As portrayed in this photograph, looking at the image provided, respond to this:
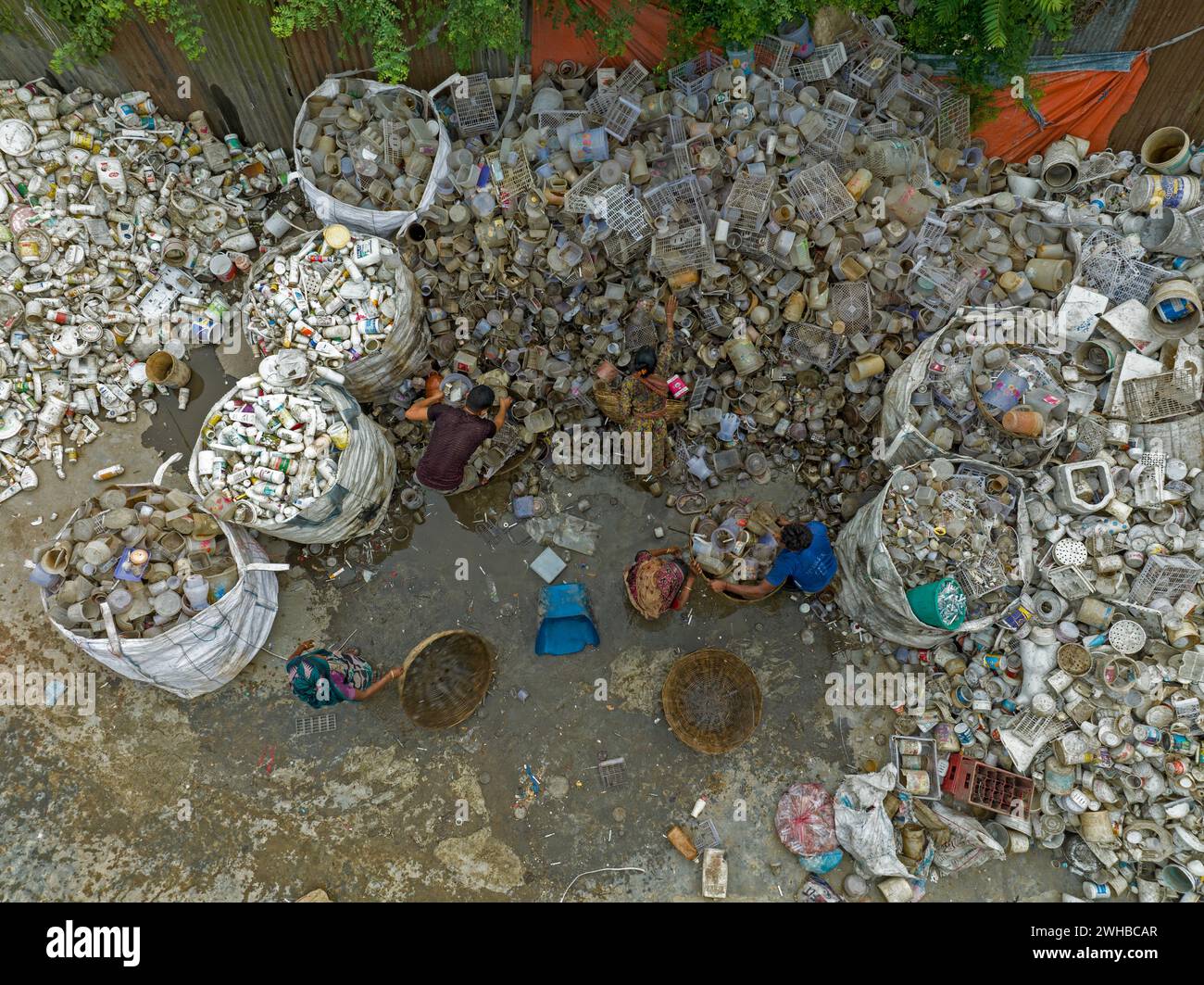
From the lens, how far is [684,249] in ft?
19.5

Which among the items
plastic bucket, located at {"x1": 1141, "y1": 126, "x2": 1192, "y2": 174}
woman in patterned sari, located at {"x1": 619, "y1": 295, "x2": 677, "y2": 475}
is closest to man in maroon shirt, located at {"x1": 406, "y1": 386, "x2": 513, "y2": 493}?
woman in patterned sari, located at {"x1": 619, "y1": 295, "x2": 677, "y2": 475}

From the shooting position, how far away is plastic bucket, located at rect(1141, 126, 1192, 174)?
6.04 m

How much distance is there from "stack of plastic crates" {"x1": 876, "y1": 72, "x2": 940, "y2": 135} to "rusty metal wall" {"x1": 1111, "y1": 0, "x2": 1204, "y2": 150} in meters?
1.54

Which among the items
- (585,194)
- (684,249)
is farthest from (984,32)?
(585,194)

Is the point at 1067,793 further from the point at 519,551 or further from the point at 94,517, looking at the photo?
the point at 94,517

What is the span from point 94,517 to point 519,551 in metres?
3.38

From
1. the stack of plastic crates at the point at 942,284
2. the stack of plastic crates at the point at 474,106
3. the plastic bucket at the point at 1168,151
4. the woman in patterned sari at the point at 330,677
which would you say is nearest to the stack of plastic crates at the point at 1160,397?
the stack of plastic crates at the point at 942,284

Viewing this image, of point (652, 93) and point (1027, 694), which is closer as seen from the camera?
point (1027, 694)

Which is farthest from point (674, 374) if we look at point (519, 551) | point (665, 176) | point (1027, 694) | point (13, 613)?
point (13, 613)

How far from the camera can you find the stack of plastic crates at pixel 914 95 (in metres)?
6.11

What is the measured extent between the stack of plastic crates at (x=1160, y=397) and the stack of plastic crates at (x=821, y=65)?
352 cm

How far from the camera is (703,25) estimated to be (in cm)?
593

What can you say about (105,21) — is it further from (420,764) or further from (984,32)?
(984,32)

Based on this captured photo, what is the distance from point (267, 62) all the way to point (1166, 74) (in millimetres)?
7778
